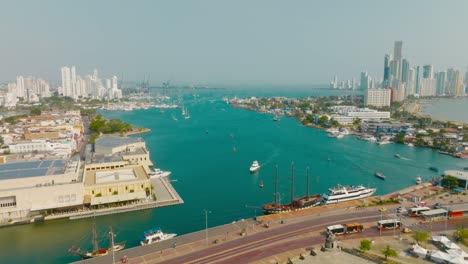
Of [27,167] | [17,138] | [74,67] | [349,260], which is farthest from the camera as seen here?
[74,67]

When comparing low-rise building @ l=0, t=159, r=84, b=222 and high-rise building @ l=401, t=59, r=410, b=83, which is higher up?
high-rise building @ l=401, t=59, r=410, b=83

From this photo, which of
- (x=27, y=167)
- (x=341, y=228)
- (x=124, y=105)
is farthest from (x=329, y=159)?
(x=124, y=105)

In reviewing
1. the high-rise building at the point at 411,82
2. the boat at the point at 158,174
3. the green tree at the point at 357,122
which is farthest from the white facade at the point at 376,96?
the boat at the point at 158,174

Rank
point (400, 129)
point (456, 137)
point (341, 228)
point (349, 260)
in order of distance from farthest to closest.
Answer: point (400, 129) < point (456, 137) < point (341, 228) < point (349, 260)

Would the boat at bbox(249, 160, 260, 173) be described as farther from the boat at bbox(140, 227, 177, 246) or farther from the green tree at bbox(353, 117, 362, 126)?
the green tree at bbox(353, 117, 362, 126)

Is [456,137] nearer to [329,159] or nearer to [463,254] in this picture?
[329,159]

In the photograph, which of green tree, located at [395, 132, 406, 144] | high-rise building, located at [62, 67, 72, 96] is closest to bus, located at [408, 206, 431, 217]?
green tree, located at [395, 132, 406, 144]

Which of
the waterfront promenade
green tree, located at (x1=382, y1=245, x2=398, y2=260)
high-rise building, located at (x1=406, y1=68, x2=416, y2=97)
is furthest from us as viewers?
high-rise building, located at (x1=406, y1=68, x2=416, y2=97)
